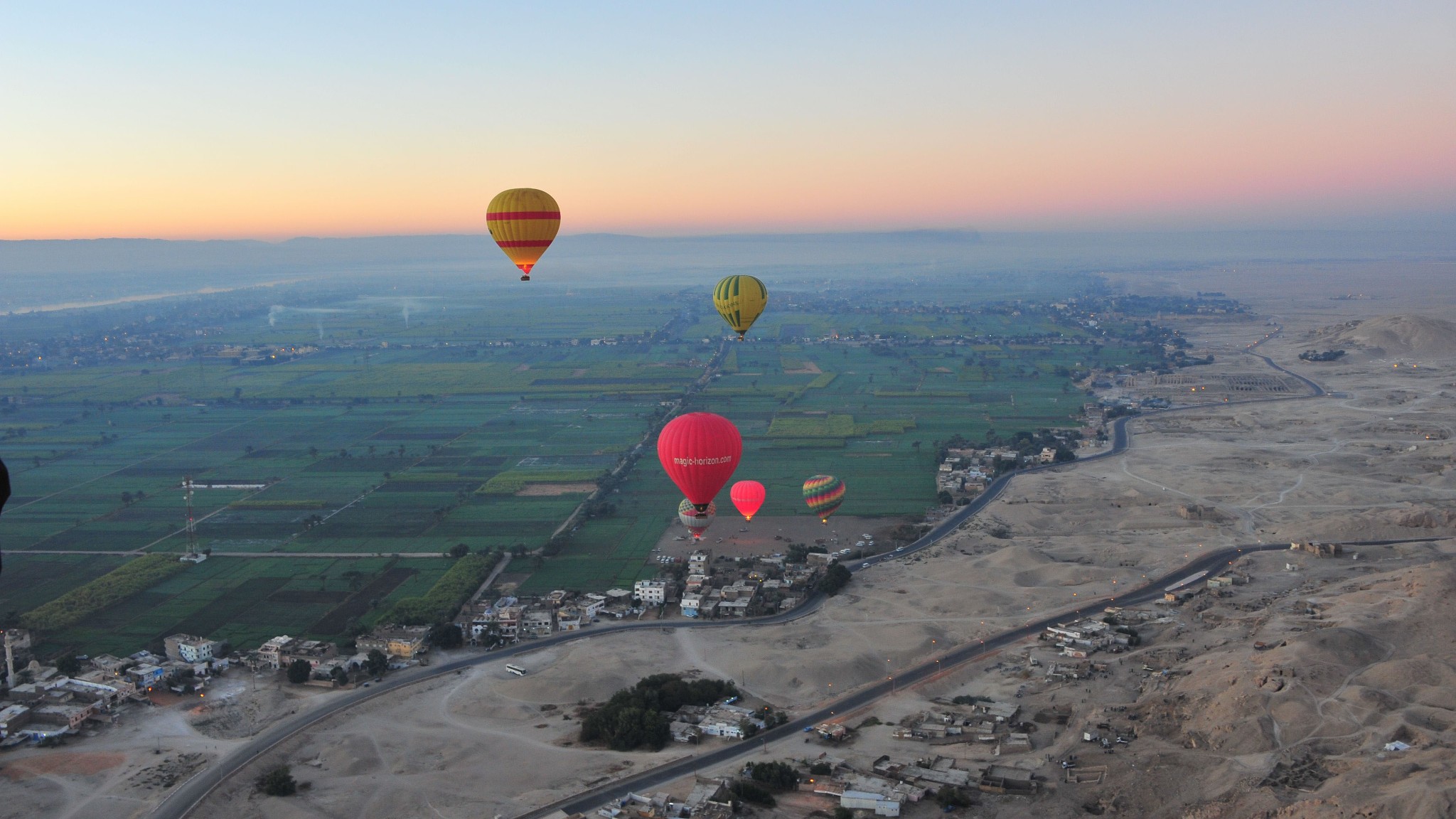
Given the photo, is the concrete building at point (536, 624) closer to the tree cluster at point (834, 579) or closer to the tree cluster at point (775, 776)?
the tree cluster at point (834, 579)

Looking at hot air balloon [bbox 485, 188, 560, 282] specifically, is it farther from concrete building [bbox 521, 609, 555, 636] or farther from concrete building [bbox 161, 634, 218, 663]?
concrete building [bbox 161, 634, 218, 663]

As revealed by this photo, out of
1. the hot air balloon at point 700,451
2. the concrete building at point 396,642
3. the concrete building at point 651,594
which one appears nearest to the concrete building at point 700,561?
the concrete building at point 651,594

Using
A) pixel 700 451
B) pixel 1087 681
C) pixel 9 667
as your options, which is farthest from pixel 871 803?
pixel 9 667

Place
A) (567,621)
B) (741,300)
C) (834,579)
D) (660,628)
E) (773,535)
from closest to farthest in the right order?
(660,628), (567,621), (834,579), (741,300), (773,535)

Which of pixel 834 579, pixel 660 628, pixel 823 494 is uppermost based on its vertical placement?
pixel 823 494

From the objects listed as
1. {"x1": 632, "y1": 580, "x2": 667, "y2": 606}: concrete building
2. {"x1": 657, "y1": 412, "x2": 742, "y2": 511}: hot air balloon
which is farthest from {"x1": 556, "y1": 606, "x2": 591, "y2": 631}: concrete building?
{"x1": 657, "y1": 412, "x2": 742, "y2": 511}: hot air balloon

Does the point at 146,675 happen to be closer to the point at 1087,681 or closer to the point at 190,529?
the point at 190,529
